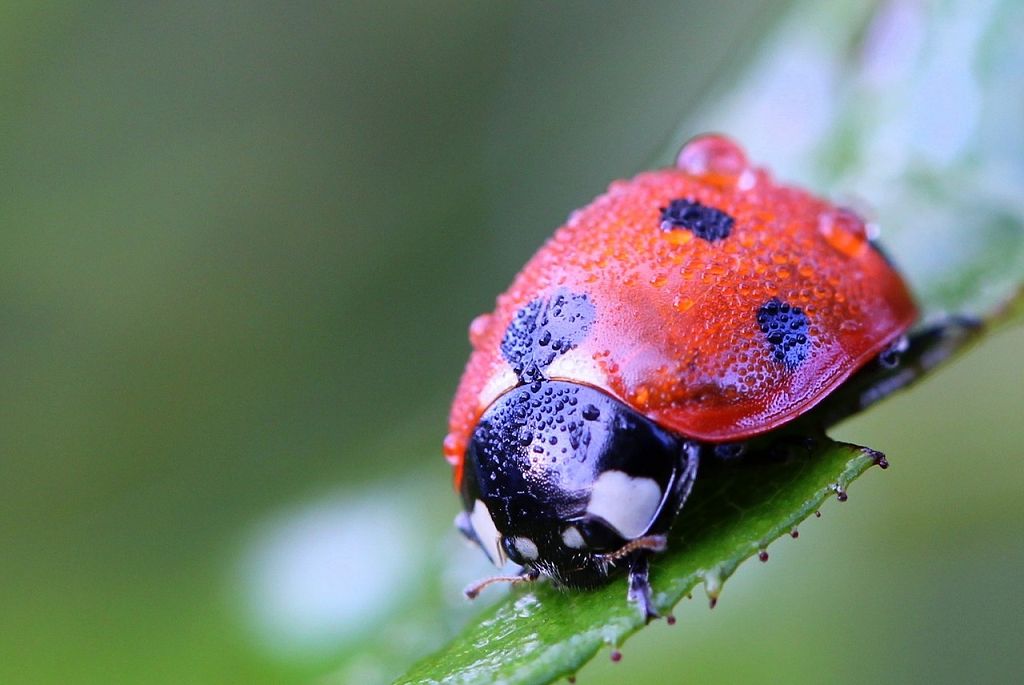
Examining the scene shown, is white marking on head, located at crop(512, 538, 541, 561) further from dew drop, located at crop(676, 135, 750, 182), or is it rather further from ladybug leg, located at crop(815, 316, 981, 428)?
dew drop, located at crop(676, 135, 750, 182)

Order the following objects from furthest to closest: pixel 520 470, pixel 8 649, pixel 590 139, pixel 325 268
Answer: pixel 590 139 < pixel 325 268 < pixel 8 649 < pixel 520 470

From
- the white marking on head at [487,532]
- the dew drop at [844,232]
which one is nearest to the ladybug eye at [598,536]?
the white marking on head at [487,532]

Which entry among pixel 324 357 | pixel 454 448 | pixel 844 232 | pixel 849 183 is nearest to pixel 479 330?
pixel 454 448

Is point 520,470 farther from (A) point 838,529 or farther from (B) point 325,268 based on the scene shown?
(B) point 325,268

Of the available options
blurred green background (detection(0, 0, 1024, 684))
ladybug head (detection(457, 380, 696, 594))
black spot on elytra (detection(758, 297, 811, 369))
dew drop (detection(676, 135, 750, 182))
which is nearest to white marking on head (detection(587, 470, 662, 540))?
ladybug head (detection(457, 380, 696, 594))

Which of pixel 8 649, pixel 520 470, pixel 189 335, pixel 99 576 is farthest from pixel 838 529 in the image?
pixel 189 335

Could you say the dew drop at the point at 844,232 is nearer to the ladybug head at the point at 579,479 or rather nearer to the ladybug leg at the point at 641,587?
the ladybug head at the point at 579,479

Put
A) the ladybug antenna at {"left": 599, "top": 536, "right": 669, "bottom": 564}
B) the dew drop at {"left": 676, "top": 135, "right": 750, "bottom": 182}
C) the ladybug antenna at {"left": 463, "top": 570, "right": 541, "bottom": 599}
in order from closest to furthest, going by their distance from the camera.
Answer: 1. the ladybug antenna at {"left": 599, "top": 536, "right": 669, "bottom": 564}
2. the ladybug antenna at {"left": 463, "top": 570, "right": 541, "bottom": 599}
3. the dew drop at {"left": 676, "top": 135, "right": 750, "bottom": 182}

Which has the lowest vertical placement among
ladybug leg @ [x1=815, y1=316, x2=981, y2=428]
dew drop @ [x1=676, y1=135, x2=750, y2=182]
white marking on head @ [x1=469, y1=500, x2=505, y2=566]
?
ladybug leg @ [x1=815, y1=316, x2=981, y2=428]
